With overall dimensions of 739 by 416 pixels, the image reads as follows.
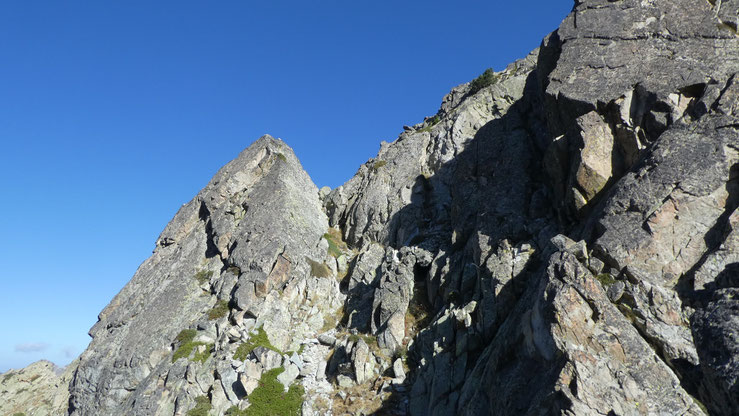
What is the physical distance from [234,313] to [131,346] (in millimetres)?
8695

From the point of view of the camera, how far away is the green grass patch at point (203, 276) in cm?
3499

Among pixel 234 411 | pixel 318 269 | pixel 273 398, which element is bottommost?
pixel 234 411

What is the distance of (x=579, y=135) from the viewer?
73.3 ft

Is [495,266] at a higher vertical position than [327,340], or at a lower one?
higher

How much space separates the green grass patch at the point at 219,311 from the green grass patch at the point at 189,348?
1591 millimetres

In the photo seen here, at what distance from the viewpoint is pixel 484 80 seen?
5594cm

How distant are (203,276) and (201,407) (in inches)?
495

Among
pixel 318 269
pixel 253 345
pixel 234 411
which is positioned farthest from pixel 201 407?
pixel 318 269

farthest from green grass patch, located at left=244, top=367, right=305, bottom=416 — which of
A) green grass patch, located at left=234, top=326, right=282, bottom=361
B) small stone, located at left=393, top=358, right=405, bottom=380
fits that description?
small stone, located at left=393, top=358, right=405, bottom=380

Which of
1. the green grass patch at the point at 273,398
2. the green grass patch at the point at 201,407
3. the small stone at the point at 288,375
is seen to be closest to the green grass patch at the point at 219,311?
the green grass patch at the point at 201,407

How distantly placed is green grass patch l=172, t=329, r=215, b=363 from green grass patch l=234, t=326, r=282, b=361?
8.29 feet

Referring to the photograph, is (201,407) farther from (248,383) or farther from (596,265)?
(596,265)

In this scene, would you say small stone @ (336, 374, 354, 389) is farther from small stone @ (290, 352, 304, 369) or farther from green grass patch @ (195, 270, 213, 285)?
green grass patch @ (195, 270, 213, 285)

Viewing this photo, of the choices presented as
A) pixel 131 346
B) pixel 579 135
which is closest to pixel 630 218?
pixel 579 135
